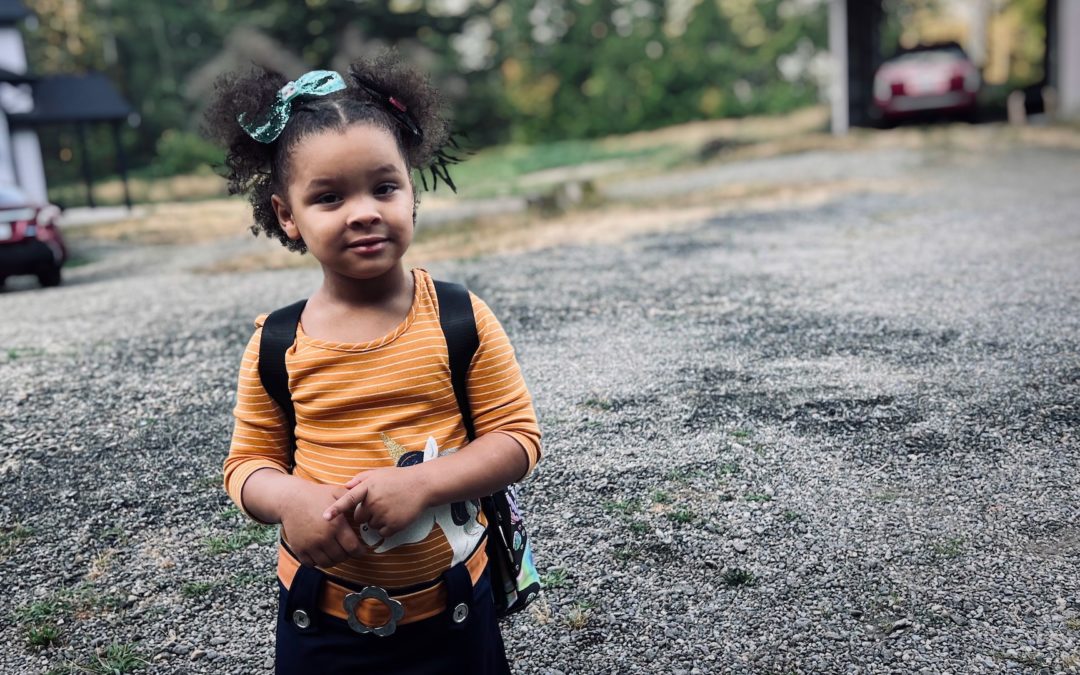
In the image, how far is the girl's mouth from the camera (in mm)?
1625

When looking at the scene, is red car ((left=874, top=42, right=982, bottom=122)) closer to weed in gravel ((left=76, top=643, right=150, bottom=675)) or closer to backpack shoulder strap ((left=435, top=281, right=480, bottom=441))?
weed in gravel ((left=76, top=643, right=150, bottom=675))

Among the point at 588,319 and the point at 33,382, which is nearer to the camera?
the point at 33,382

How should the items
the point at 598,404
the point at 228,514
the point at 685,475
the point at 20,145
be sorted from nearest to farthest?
1. the point at 228,514
2. the point at 685,475
3. the point at 598,404
4. the point at 20,145

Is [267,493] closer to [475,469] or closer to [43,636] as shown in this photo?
[475,469]

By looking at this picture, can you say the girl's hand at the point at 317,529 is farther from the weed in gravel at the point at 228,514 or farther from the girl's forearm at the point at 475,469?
the weed in gravel at the point at 228,514

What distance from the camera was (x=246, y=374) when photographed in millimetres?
1716

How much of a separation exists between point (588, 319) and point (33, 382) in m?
3.16

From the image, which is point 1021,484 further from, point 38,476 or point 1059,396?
point 38,476

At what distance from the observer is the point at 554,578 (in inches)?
116

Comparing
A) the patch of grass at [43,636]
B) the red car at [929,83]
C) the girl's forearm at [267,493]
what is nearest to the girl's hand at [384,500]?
the girl's forearm at [267,493]

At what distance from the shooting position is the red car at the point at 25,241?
9016mm

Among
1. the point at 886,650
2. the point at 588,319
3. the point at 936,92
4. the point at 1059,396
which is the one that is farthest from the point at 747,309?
the point at 936,92

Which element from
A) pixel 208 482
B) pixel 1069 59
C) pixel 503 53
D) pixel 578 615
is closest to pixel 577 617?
pixel 578 615

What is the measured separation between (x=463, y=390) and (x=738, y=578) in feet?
4.89
